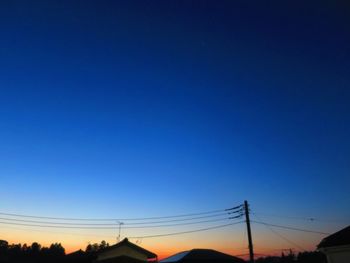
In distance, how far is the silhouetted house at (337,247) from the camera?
18.2 meters

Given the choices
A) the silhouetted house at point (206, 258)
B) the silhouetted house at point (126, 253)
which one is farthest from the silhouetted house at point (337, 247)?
the silhouetted house at point (126, 253)

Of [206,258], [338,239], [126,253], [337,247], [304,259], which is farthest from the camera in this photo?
[304,259]

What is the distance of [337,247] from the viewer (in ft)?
61.2

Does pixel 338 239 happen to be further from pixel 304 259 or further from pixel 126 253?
pixel 304 259

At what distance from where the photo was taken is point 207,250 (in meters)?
26.1

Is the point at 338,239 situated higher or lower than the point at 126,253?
lower

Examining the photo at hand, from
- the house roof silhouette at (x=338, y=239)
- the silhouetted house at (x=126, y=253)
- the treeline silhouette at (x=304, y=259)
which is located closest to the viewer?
the house roof silhouette at (x=338, y=239)

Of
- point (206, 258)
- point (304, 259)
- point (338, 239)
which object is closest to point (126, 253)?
point (206, 258)

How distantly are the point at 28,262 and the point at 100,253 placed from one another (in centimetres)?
2693

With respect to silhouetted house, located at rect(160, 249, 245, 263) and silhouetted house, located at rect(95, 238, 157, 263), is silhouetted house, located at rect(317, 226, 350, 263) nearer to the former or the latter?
silhouetted house, located at rect(160, 249, 245, 263)

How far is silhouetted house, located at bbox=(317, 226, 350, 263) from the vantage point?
1817cm

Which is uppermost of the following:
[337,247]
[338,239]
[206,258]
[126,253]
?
[126,253]

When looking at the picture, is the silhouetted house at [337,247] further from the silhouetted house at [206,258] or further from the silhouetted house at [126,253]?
the silhouetted house at [126,253]

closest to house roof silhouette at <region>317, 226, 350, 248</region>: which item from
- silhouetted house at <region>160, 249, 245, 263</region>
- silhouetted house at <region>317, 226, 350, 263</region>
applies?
silhouetted house at <region>317, 226, 350, 263</region>
